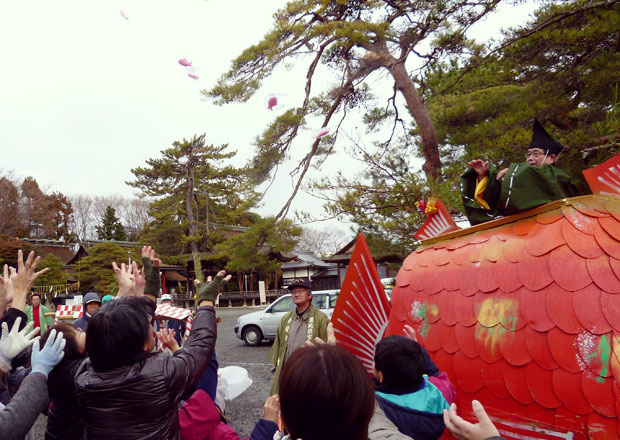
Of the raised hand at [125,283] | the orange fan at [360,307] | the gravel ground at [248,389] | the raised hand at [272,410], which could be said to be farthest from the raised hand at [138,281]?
the gravel ground at [248,389]

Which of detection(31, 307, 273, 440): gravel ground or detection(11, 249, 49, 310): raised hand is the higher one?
detection(11, 249, 49, 310): raised hand

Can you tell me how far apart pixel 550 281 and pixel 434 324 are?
22.6 inches

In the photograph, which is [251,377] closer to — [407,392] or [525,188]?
[407,392]

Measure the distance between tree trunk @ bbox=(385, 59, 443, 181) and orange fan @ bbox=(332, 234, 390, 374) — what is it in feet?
12.1

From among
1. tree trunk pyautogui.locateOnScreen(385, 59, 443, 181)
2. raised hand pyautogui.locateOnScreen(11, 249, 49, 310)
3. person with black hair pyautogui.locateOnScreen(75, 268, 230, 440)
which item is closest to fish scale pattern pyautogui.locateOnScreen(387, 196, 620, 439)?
person with black hair pyautogui.locateOnScreen(75, 268, 230, 440)

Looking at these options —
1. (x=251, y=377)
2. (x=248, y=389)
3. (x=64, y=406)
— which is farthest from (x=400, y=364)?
(x=251, y=377)

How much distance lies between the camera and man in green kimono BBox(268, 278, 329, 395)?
123 inches

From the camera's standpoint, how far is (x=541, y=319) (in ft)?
4.91

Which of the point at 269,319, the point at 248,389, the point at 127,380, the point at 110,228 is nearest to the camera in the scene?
the point at 127,380

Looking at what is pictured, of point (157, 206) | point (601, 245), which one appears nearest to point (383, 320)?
point (601, 245)

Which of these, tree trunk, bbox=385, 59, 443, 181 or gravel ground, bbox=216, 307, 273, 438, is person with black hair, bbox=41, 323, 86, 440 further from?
tree trunk, bbox=385, 59, 443, 181

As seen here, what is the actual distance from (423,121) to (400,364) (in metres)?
4.81

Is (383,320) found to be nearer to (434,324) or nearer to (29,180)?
(434,324)

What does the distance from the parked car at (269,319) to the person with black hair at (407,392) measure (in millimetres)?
8002
